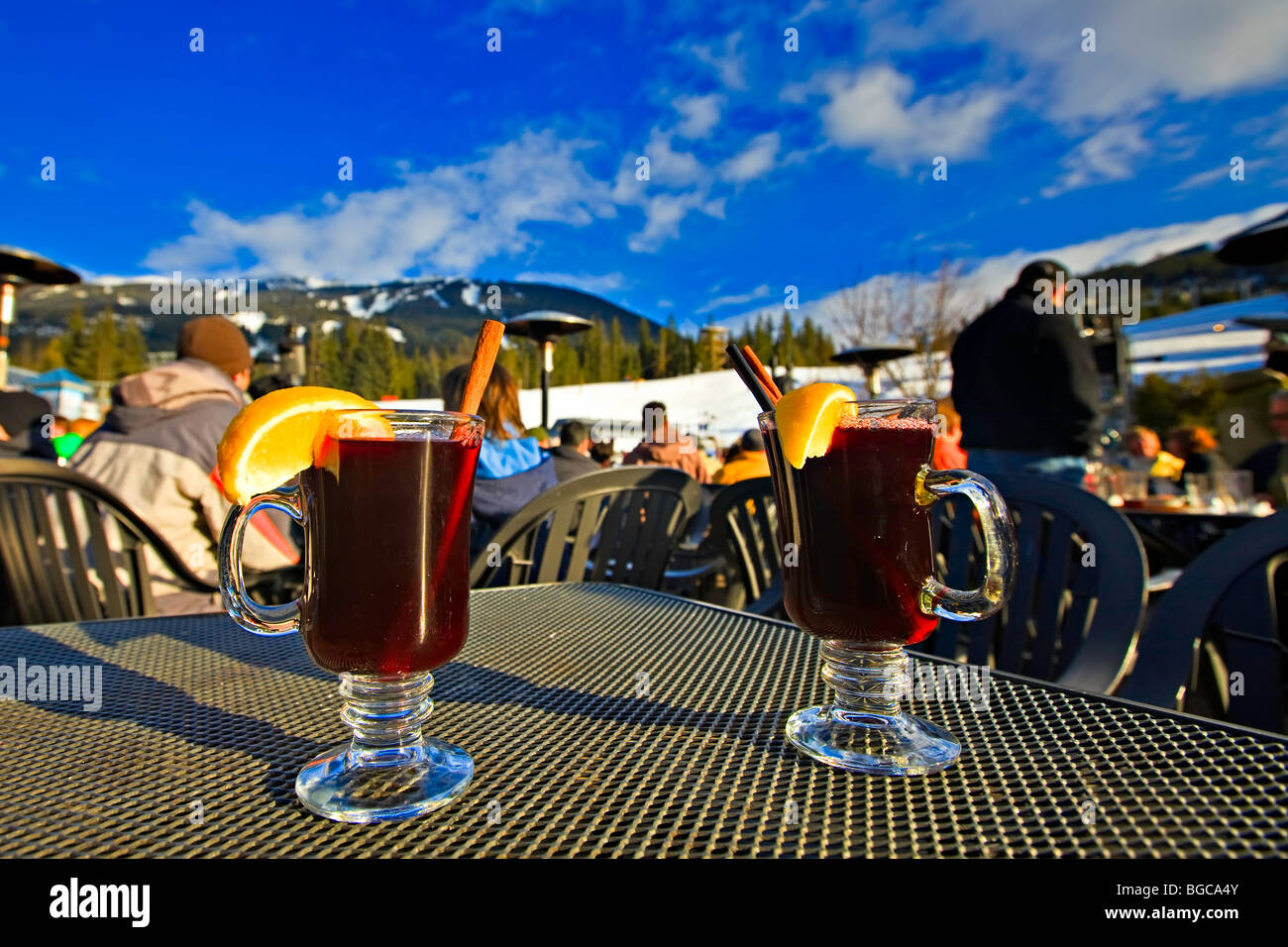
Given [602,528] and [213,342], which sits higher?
[213,342]

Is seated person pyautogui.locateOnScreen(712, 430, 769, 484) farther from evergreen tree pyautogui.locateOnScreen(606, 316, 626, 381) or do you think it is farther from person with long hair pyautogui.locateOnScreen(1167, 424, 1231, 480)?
evergreen tree pyautogui.locateOnScreen(606, 316, 626, 381)

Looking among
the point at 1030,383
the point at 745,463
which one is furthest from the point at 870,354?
the point at 1030,383

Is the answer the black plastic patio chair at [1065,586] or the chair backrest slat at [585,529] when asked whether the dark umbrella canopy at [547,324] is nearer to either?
the chair backrest slat at [585,529]

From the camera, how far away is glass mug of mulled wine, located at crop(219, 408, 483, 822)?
58 centimetres

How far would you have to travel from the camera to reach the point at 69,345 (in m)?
46.5

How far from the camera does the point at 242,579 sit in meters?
0.59

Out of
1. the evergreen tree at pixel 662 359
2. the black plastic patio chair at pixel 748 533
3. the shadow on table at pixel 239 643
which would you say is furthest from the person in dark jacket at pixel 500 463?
the evergreen tree at pixel 662 359

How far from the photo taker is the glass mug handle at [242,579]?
0.60 meters

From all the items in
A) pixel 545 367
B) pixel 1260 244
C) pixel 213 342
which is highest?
pixel 1260 244

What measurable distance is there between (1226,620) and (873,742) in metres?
0.76

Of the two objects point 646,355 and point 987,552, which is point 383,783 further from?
point 646,355

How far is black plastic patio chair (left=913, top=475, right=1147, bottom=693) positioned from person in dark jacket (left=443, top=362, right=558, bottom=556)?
5.39 ft

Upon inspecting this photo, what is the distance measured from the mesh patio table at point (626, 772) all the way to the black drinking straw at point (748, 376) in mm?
316
